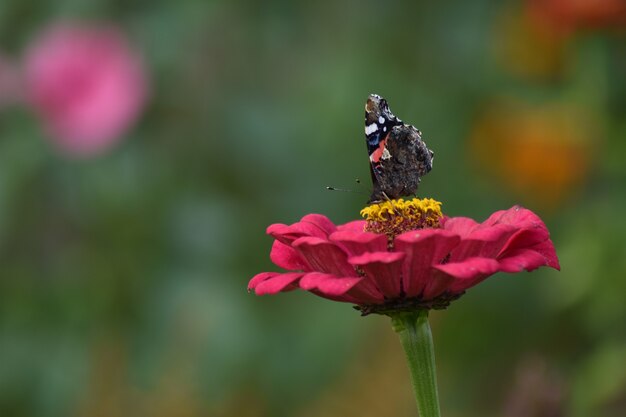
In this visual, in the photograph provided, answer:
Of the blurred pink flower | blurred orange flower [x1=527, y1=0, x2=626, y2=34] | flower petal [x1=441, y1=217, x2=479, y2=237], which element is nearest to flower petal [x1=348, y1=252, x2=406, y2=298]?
flower petal [x1=441, y1=217, x2=479, y2=237]

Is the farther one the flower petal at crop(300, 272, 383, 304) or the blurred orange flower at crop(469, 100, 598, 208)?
the blurred orange flower at crop(469, 100, 598, 208)

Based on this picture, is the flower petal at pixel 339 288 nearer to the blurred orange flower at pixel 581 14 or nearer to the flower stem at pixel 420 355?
the flower stem at pixel 420 355

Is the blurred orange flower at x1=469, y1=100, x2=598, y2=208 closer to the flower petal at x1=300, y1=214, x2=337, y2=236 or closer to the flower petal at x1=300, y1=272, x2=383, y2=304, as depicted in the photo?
the flower petal at x1=300, y1=214, x2=337, y2=236

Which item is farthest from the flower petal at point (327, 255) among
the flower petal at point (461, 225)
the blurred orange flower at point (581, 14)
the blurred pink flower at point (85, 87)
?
the blurred pink flower at point (85, 87)

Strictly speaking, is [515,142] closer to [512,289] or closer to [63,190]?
[512,289]

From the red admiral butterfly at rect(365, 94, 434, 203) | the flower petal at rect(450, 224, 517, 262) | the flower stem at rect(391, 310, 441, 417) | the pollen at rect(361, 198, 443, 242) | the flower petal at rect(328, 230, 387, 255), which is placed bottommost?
the flower stem at rect(391, 310, 441, 417)

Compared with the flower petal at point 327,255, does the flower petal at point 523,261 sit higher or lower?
lower
